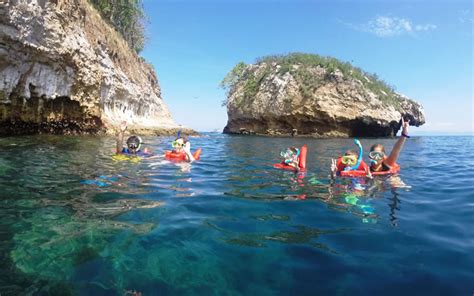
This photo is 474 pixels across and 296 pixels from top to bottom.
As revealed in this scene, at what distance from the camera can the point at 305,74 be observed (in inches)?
1702

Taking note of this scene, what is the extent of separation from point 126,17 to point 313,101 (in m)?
25.0

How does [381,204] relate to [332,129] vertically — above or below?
below

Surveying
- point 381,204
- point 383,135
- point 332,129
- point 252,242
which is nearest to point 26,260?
point 252,242

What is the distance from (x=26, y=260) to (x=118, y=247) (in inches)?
37.3

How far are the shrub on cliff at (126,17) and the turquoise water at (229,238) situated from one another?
30235 millimetres

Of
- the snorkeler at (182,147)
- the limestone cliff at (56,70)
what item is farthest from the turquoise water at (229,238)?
the limestone cliff at (56,70)

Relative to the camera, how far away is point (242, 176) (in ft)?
30.1

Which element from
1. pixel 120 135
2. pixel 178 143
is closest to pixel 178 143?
pixel 178 143

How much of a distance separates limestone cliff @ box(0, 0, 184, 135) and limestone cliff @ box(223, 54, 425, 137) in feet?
72.8

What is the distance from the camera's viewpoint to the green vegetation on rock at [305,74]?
42406mm

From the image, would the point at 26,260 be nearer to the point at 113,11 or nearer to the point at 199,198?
the point at 199,198

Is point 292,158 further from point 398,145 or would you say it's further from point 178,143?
point 178,143

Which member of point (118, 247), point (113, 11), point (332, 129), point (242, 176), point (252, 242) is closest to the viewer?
point (118, 247)

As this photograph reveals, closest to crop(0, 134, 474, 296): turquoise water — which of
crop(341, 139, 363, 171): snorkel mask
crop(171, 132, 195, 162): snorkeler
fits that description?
crop(341, 139, 363, 171): snorkel mask
